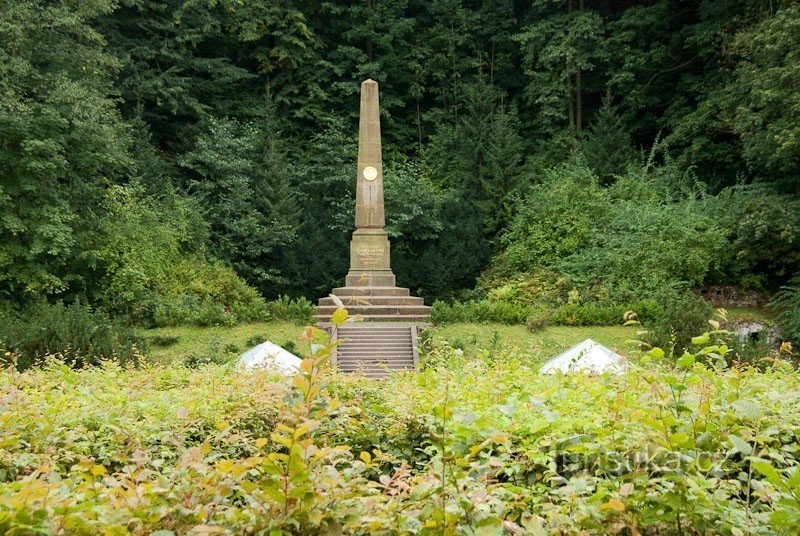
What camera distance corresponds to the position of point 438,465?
8.74ft

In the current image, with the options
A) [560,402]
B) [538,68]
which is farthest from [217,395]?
[538,68]

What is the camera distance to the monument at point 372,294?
1459 cm

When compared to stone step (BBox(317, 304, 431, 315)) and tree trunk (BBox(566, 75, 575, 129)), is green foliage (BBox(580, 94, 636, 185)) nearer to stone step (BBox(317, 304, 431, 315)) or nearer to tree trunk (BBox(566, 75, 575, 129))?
tree trunk (BBox(566, 75, 575, 129))

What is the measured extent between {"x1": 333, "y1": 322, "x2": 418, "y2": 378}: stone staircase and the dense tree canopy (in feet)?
21.8

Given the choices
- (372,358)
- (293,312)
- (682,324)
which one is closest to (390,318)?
(293,312)

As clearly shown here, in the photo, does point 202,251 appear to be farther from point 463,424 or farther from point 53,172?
point 463,424

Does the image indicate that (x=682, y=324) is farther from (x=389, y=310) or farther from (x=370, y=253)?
(x=370, y=253)

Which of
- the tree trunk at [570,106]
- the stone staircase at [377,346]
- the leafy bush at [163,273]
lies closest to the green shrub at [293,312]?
the leafy bush at [163,273]

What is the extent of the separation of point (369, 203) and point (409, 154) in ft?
35.0

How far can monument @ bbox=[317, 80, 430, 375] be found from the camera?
1459cm

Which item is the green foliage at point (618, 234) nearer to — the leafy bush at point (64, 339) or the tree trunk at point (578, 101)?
the tree trunk at point (578, 101)

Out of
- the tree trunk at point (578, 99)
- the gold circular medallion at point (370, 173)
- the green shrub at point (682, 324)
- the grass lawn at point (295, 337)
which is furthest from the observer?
the tree trunk at point (578, 99)

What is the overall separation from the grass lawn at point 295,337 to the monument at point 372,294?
0.82 metres

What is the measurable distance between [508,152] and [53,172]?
49.3 ft
